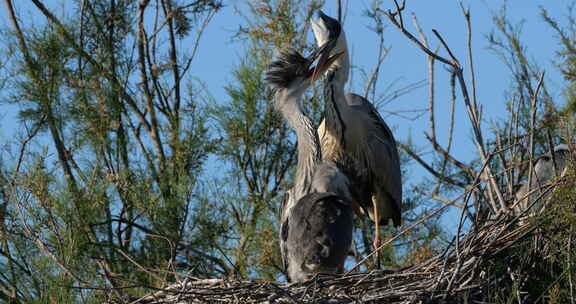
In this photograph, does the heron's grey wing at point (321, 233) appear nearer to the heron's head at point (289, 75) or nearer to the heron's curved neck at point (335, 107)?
the heron's head at point (289, 75)

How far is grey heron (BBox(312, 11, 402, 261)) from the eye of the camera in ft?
21.9

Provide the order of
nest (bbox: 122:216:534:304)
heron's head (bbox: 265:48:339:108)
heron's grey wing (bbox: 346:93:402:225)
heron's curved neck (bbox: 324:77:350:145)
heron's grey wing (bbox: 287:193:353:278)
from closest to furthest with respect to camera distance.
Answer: nest (bbox: 122:216:534:304) → heron's grey wing (bbox: 287:193:353:278) → heron's head (bbox: 265:48:339:108) → heron's curved neck (bbox: 324:77:350:145) → heron's grey wing (bbox: 346:93:402:225)

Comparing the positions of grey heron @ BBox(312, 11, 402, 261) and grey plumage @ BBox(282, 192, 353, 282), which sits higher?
grey heron @ BBox(312, 11, 402, 261)

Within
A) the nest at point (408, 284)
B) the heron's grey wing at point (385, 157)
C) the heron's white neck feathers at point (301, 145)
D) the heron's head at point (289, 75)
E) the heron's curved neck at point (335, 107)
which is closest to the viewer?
the nest at point (408, 284)

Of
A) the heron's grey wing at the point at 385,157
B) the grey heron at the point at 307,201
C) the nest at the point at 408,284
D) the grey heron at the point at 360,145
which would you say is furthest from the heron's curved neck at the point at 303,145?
the nest at the point at 408,284

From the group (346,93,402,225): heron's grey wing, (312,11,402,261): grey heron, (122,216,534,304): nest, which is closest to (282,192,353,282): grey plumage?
(122,216,534,304): nest

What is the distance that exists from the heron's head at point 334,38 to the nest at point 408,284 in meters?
1.96

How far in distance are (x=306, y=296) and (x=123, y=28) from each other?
3637 mm

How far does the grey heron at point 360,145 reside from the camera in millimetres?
6684

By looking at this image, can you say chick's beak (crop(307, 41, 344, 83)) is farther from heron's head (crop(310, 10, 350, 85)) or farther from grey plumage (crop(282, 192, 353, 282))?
grey plumage (crop(282, 192, 353, 282))

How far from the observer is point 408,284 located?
4801mm

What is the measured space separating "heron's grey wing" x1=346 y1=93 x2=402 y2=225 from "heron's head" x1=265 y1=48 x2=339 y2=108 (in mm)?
482

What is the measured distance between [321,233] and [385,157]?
1.43m

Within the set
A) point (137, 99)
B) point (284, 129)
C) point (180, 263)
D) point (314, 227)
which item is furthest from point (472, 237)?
point (137, 99)
